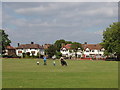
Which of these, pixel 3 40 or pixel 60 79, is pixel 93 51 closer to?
pixel 3 40

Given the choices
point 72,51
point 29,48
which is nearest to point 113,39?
point 72,51

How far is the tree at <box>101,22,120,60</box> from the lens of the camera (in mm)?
89469

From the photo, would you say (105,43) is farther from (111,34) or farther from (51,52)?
(51,52)

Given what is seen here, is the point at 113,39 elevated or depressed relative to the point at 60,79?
elevated

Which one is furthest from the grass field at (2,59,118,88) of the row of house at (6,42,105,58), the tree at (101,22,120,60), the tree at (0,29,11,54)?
the row of house at (6,42,105,58)

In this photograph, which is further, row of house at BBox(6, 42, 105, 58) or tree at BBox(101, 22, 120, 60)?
row of house at BBox(6, 42, 105, 58)

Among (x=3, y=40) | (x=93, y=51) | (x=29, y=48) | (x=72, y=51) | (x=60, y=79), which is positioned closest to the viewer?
(x=60, y=79)

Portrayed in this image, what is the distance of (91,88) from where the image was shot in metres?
15.5

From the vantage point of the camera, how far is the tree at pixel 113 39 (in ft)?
294

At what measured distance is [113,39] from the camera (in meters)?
91.5

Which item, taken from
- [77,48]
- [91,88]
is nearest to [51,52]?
[77,48]

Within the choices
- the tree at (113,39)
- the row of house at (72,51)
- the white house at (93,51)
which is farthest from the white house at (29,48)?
the tree at (113,39)

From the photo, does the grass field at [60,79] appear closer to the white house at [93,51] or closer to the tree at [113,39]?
the tree at [113,39]

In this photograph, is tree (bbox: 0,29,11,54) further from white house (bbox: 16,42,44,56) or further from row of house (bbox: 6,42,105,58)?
white house (bbox: 16,42,44,56)
